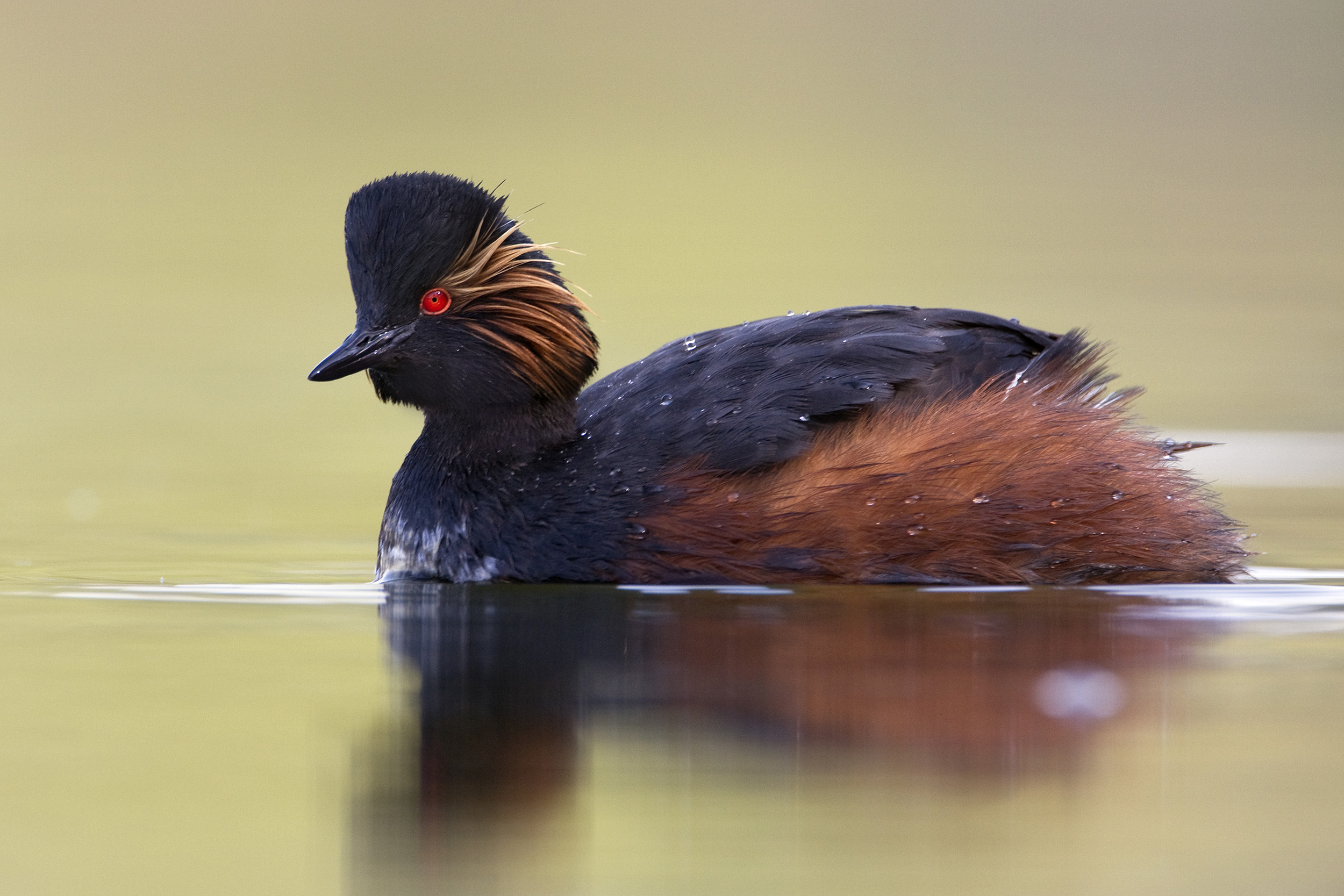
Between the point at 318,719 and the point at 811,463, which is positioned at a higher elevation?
the point at 811,463

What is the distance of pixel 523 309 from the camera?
25.4 feet

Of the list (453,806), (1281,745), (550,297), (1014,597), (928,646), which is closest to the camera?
(453,806)

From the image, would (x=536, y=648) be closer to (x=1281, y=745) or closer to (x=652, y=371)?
(x=652, y=371)

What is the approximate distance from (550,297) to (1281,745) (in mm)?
3658

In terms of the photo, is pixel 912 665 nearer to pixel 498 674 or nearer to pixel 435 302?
pixel 498 674

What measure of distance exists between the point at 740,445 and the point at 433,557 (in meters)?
1.34

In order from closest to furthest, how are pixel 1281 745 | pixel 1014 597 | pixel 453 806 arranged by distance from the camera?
pixel 453 806, pixel 1281 745, pixel 1014 597

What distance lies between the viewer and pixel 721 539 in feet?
23.8

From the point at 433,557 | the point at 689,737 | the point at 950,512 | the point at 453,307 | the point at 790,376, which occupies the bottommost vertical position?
the point at 689,737

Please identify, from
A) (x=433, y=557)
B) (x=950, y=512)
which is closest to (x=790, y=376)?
(x=950, y=512)

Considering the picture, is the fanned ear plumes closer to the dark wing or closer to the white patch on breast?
the dark wing

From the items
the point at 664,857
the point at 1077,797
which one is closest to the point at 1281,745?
the point at 1077,797

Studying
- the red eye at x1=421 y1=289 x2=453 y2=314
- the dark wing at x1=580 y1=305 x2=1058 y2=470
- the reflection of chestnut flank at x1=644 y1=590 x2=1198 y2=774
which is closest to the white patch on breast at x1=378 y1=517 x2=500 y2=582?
the dark wing at x1=580 y1=305 x2=1058 y2=470

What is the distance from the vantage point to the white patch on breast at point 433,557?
761 cm
